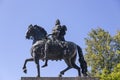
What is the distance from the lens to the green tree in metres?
35.2

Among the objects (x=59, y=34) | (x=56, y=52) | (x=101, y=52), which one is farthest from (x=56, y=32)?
(x=101, y=52)

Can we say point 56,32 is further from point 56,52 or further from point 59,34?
point 56,52

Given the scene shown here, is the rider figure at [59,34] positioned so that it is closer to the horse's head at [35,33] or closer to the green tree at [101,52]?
the horse's head at [35,33]

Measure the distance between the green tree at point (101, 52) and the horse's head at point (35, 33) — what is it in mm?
13298

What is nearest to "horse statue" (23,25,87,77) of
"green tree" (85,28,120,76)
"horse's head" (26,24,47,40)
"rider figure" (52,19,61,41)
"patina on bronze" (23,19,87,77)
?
"patina on bronze" (23,19,87,77)

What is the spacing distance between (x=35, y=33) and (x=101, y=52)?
52.5ft

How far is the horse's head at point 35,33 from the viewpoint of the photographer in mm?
20688

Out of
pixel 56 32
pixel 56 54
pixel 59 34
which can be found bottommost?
pixel 56 54

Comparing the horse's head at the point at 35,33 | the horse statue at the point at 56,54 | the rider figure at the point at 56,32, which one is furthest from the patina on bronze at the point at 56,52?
the horse's head at the point at 35,33

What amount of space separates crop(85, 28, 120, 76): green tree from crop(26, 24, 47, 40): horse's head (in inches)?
524

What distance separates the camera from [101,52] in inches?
1421

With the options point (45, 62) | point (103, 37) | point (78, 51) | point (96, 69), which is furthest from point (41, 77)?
point (103, 37)

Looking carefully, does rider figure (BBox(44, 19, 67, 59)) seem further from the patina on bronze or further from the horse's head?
the horse's head

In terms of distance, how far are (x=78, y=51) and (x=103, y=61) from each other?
608 inches
